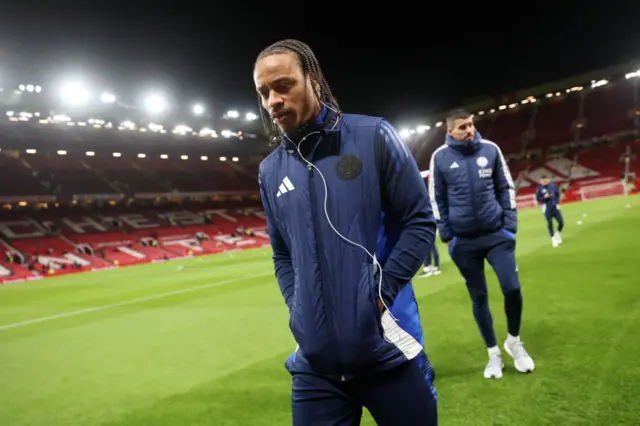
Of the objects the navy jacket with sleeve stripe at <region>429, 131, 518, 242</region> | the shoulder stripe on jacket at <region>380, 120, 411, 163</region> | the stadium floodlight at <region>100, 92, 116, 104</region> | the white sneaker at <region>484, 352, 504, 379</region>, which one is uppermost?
the stadium floodlight at <region>100, 92, 116, 104</region>

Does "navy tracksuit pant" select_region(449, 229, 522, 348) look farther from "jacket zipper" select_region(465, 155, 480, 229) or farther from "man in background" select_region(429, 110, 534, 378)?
"jacket zipper" select_region(465, 155, 480, 229)

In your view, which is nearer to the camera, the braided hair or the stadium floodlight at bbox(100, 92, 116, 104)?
the braided hair

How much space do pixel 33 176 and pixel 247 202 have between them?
75.5 feet

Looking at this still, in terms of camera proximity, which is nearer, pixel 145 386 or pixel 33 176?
pixel 145 386

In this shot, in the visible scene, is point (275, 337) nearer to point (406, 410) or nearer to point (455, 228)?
point (455, 228)

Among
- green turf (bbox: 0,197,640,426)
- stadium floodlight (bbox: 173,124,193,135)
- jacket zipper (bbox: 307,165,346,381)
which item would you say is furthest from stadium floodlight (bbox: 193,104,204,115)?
jacket zipper (bbox: 307,165,346,381)

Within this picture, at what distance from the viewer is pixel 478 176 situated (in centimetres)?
504

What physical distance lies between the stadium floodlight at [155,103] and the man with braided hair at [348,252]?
51.1 meters

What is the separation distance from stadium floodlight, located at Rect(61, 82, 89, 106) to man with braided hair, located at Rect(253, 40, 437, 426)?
48158 millimetres

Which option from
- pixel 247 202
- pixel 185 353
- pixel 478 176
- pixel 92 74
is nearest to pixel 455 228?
pixel 478 176

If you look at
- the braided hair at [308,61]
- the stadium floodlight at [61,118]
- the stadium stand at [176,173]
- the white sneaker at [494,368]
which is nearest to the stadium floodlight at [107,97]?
the stadium floodlight at [61,118]

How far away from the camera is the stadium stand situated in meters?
41.3

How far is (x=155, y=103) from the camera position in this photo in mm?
49719

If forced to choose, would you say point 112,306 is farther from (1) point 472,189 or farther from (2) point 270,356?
(1) point 472,189
